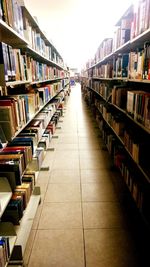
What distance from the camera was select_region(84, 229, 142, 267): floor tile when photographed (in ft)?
5.00

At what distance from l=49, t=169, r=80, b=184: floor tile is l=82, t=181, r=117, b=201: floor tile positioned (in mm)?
224

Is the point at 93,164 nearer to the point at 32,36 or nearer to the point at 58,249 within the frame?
the point at 58,249

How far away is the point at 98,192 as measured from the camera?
95.7 inches

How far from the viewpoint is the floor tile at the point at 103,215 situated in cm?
190

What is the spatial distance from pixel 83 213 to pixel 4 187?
1061mm

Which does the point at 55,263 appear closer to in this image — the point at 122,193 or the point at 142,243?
the point at 142,243

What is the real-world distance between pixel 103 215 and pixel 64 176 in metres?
0.95

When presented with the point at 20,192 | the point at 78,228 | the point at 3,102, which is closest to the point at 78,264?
the point at 78,228

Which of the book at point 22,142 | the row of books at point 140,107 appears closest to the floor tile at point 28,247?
the book at point 22,142

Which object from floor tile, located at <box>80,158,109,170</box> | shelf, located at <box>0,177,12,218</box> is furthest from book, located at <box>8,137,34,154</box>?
floor tile, located at <box>80,158,109,170</box>

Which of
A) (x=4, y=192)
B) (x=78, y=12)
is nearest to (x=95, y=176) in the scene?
(x=4, y=192)

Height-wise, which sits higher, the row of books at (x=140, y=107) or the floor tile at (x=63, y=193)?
the row of books at (x=140, y=107)

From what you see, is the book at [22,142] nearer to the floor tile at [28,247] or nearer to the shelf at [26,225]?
the shelf at [26,225]

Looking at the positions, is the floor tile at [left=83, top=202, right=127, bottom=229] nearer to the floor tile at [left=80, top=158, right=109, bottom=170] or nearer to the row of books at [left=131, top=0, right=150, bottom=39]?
the floor tile at [left=80, top=158, right=109, bottom=170]
